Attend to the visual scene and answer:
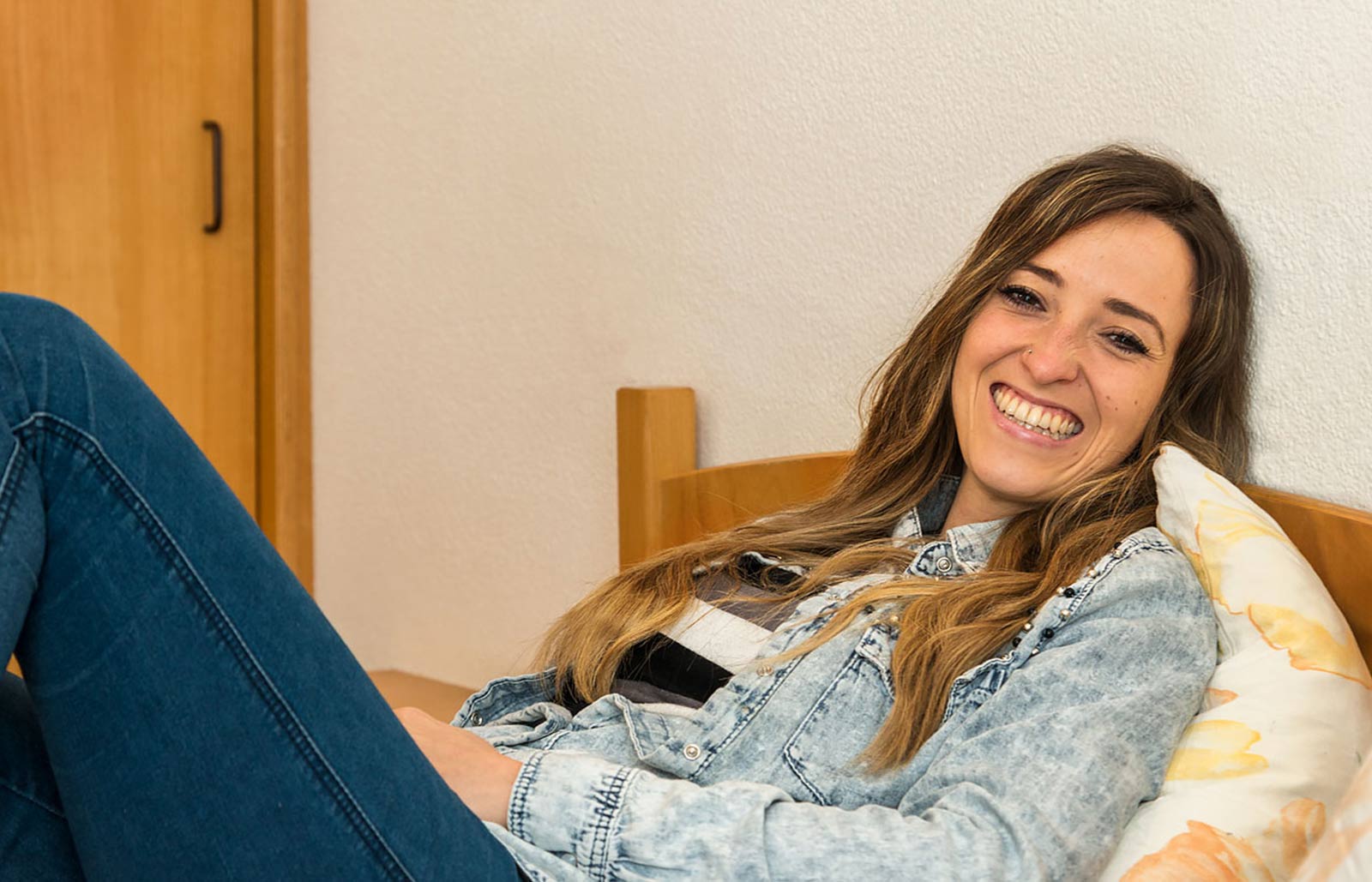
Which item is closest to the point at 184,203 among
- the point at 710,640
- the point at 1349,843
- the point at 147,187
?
the point at 147,187

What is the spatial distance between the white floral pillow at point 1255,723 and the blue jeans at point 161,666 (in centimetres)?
46

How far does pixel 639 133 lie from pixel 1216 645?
3.27 feet

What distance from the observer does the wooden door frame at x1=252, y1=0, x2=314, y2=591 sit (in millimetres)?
2123

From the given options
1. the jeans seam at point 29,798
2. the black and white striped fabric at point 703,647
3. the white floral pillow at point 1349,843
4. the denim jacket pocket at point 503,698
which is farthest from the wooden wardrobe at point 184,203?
the white floral pillow at point 1349,843

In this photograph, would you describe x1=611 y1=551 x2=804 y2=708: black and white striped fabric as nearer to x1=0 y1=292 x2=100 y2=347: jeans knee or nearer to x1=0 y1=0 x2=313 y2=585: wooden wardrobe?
x1=0 y1=292 x2=100 y2=347: jeans knee

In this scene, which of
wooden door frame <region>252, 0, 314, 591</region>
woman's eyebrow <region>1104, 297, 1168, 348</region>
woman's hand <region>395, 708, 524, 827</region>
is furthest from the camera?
wooden door frame <region>252, 0, 314, 591</region>

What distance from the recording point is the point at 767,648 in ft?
3.55

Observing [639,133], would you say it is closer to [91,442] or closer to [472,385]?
[472,385]

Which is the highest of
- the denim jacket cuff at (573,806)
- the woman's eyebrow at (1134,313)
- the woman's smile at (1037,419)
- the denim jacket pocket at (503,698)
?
the woman's eyebrow at (1134,313)

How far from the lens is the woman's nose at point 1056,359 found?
1.10 m

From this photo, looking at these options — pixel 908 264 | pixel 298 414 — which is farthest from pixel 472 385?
pixel 908 264

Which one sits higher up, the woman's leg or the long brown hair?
the long brown hair

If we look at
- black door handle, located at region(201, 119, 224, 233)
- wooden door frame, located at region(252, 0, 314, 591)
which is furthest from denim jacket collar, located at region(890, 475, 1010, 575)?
black door handle, located at region(201, 119, 224, 233)

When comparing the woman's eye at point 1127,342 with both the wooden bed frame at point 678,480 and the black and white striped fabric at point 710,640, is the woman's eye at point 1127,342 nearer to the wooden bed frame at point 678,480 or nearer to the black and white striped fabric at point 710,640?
the black and white striped fabric at point 710,640
